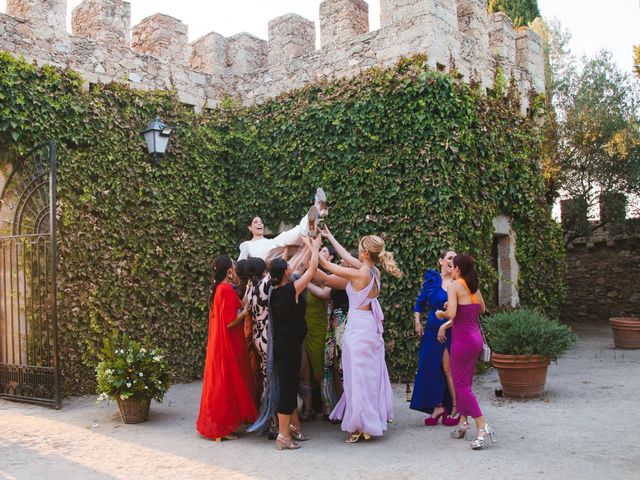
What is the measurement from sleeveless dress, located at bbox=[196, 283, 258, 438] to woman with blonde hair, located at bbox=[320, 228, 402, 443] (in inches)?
36.9

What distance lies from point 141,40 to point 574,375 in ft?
25.7

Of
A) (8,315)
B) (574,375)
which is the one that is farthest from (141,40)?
(574,375)

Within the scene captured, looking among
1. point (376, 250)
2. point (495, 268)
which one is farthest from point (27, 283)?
point (495, 268)

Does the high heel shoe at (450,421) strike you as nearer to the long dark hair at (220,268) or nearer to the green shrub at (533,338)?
the green shrub at (533,338)

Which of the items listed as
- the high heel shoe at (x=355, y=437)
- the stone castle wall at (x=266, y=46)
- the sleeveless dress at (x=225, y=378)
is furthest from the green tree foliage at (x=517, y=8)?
the high heel shoe at (x=355, y=437)

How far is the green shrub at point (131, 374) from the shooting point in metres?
5.93

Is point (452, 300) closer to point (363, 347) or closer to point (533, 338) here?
point (363, 347)

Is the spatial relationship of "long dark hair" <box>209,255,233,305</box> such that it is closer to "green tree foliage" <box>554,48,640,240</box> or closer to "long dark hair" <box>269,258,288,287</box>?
"long dark hair" <box>269,258,288,287</box>

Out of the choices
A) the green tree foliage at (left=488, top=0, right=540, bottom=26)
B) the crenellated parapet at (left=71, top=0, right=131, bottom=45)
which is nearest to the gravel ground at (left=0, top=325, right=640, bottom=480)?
the crenellated parapet at (left=71, top=0, right=131, bottom=45)

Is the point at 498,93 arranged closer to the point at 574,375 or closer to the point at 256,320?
the point at 574,375

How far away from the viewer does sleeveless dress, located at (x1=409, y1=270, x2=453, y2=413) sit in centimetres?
577

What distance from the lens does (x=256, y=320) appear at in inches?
216

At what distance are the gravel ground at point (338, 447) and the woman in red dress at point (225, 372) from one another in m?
0.18

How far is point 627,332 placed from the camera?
1039cm
